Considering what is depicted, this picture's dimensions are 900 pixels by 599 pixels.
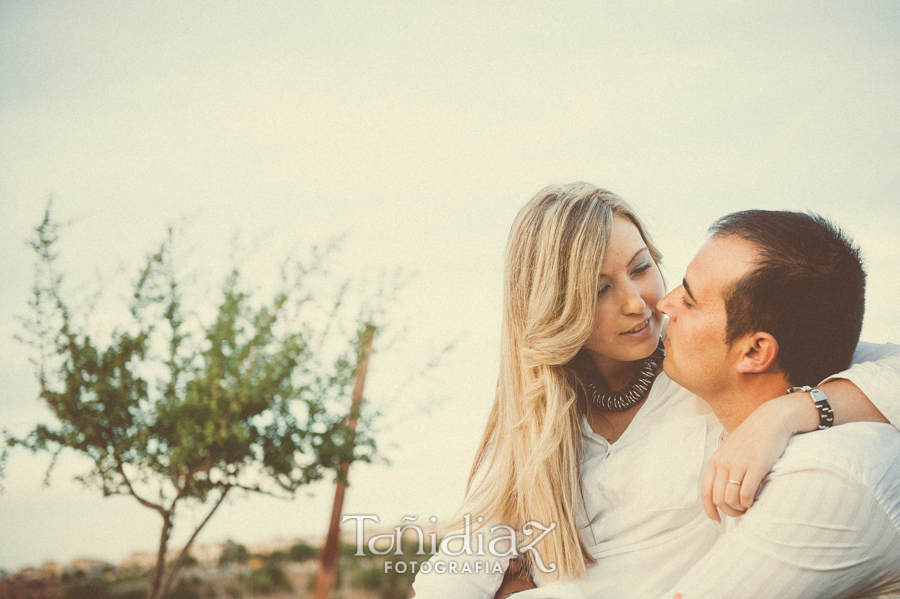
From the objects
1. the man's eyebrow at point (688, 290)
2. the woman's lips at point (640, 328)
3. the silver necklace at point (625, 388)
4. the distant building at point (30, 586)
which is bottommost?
the distant building at point (30, 586)

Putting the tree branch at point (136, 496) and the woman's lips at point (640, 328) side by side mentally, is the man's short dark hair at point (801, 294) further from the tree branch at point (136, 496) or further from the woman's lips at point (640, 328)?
the tree branch at point (136, 496)

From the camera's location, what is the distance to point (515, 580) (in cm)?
226

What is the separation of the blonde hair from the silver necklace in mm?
67

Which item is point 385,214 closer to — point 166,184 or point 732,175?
point 166,184

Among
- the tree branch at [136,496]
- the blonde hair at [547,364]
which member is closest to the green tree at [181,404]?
the tree branch at [136,496]

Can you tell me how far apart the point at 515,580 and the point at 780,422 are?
3.81 ft

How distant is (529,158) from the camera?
5402 millimetres

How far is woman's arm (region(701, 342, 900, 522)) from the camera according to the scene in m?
1.43

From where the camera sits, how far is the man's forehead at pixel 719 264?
1.70 meters

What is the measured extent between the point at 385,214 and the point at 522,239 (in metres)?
3.48

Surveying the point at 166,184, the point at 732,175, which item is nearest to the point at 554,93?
the point at 732,175

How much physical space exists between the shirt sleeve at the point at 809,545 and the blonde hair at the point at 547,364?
0.81m

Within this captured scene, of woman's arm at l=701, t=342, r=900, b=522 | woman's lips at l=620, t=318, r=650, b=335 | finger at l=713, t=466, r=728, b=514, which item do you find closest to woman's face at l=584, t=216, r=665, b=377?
woman's lips at l=620, t=318, r=650, b=335

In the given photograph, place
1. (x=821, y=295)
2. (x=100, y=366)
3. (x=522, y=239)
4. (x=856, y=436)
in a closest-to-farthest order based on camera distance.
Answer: (x=856, y=436)
(x=821, y=295)
(x=522, y=239)
(x=100, y=366)
